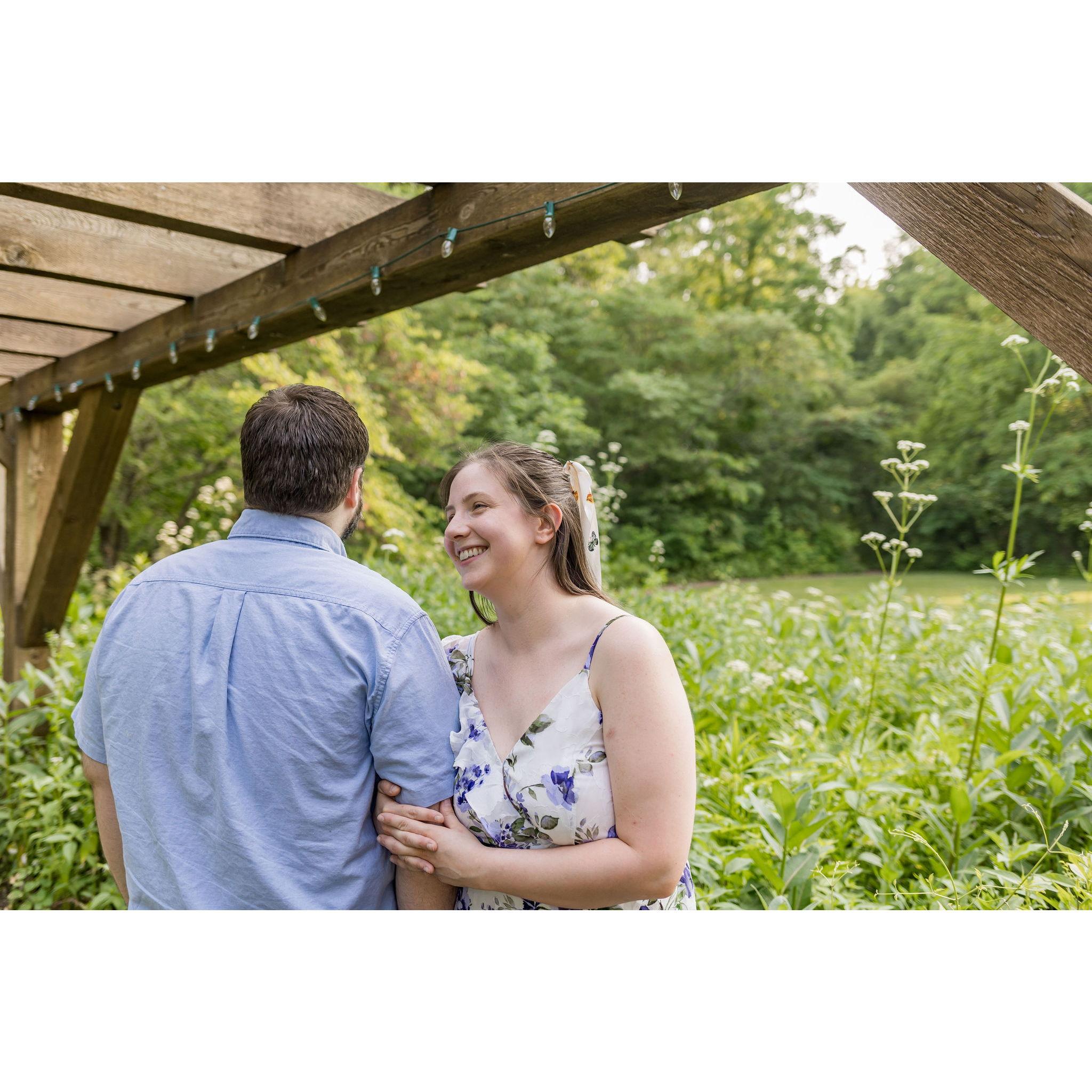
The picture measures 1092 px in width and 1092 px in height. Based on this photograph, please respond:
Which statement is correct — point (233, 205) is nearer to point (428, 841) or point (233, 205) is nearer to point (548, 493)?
point (548, 493)

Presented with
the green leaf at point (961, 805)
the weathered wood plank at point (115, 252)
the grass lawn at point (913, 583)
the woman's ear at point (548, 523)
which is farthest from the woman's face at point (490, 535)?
the grass lawn at point (913, 583)

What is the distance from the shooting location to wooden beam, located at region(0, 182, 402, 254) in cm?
201

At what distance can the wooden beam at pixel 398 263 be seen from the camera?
1626mm

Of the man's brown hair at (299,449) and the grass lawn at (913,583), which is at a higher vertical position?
the man's brown hair at (299,449)

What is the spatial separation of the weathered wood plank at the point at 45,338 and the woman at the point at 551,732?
255 cm

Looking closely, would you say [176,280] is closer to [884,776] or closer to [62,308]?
[62,308]

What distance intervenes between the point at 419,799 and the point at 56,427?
3.89 metres

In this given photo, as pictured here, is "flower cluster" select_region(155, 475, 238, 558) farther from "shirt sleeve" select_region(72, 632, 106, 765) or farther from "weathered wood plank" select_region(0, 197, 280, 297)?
"shirt sleeve" select_region(72, 632, 106, 765)

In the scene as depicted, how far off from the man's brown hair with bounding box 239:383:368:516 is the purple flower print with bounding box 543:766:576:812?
59 cm

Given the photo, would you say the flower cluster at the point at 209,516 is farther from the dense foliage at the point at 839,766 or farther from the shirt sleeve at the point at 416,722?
the shirt sleeve at the point at 416,722

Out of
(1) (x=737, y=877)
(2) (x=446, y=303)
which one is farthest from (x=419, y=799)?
(2) (x=446, y=303)

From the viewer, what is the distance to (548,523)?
1604 mm

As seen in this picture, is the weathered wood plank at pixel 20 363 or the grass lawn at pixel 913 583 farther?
the grass lawn at pixel 913 583

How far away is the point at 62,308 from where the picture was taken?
10.0 feet
